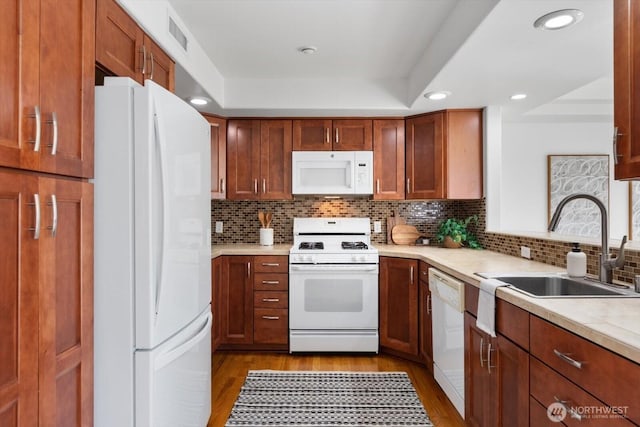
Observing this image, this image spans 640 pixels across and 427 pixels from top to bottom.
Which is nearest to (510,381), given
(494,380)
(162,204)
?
(494,380)

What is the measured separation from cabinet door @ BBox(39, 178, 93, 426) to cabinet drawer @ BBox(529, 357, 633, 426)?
59.0 inches

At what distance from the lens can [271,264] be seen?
10.4 feet

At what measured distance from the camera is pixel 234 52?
2674 mm

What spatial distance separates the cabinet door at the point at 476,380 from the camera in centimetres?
171

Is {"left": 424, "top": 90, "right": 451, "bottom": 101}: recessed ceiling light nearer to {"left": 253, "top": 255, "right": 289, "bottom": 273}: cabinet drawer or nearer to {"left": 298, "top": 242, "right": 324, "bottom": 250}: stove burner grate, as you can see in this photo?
{"left": 298, "top": 242, "right": 324, "bottom": 250}: stove burner grate

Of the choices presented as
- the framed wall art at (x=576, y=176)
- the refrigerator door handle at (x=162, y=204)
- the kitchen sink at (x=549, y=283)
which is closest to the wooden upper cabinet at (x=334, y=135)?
the kitchen sink at (x=549, y=283)

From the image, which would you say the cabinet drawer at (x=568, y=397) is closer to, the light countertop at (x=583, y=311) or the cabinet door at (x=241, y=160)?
the light countertop at (x=583, y=311)

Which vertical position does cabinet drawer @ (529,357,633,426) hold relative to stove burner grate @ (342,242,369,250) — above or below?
below

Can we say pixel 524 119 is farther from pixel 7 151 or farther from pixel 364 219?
pixel 7 151

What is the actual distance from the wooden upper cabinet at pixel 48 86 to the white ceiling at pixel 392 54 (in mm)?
1052

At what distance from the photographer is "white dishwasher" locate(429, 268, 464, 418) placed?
2.03 meters

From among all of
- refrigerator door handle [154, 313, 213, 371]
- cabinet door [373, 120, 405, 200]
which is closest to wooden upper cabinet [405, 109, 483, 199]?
cabinet door [373, 120, 405, 200]

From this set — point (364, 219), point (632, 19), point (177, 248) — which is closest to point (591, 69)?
point (632, 19)

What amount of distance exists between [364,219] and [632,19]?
8.47ft
